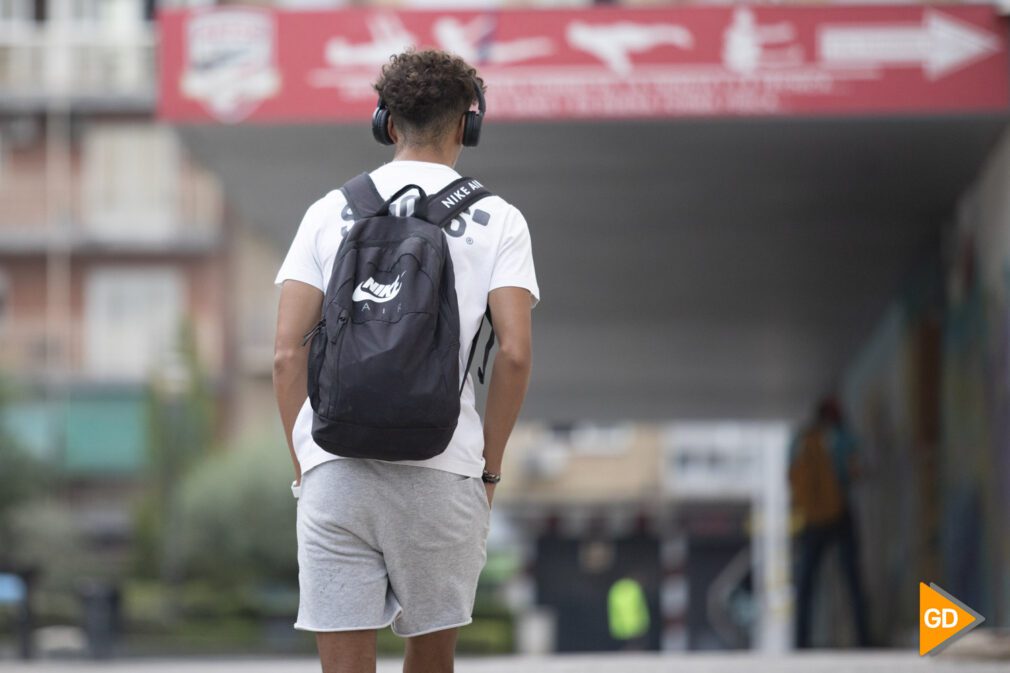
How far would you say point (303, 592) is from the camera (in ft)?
11.3

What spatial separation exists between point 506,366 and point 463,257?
0.26 metres

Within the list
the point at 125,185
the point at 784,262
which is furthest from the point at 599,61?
the point at 125,185

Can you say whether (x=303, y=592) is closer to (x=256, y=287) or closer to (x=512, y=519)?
(x=256, y=287)

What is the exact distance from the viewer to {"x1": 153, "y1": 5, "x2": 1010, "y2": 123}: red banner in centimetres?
972

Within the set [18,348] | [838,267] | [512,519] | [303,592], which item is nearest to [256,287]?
A: [18,348]

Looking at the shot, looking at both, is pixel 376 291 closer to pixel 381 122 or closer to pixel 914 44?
pixel 381 122

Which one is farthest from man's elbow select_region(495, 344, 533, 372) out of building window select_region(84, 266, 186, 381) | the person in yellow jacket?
building window select_region(84, 266, 186, 381)

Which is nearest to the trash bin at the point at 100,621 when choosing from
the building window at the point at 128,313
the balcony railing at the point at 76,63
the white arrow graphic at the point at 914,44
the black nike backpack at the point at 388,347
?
the white arrow graphic at the point at 914,44

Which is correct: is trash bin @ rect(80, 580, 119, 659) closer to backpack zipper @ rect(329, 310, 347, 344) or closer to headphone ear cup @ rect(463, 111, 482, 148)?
headphone ear cup @ rect(463, 111, 482, 148)

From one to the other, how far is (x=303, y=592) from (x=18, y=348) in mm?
39052

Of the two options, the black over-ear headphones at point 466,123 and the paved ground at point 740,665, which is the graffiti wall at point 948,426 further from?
the black over-ear headphones at point 466,123

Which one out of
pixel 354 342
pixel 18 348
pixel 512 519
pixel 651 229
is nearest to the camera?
pixel 354 342

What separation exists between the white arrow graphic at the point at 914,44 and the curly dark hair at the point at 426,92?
6518 mm

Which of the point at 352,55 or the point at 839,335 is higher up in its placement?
the point at 352,55
